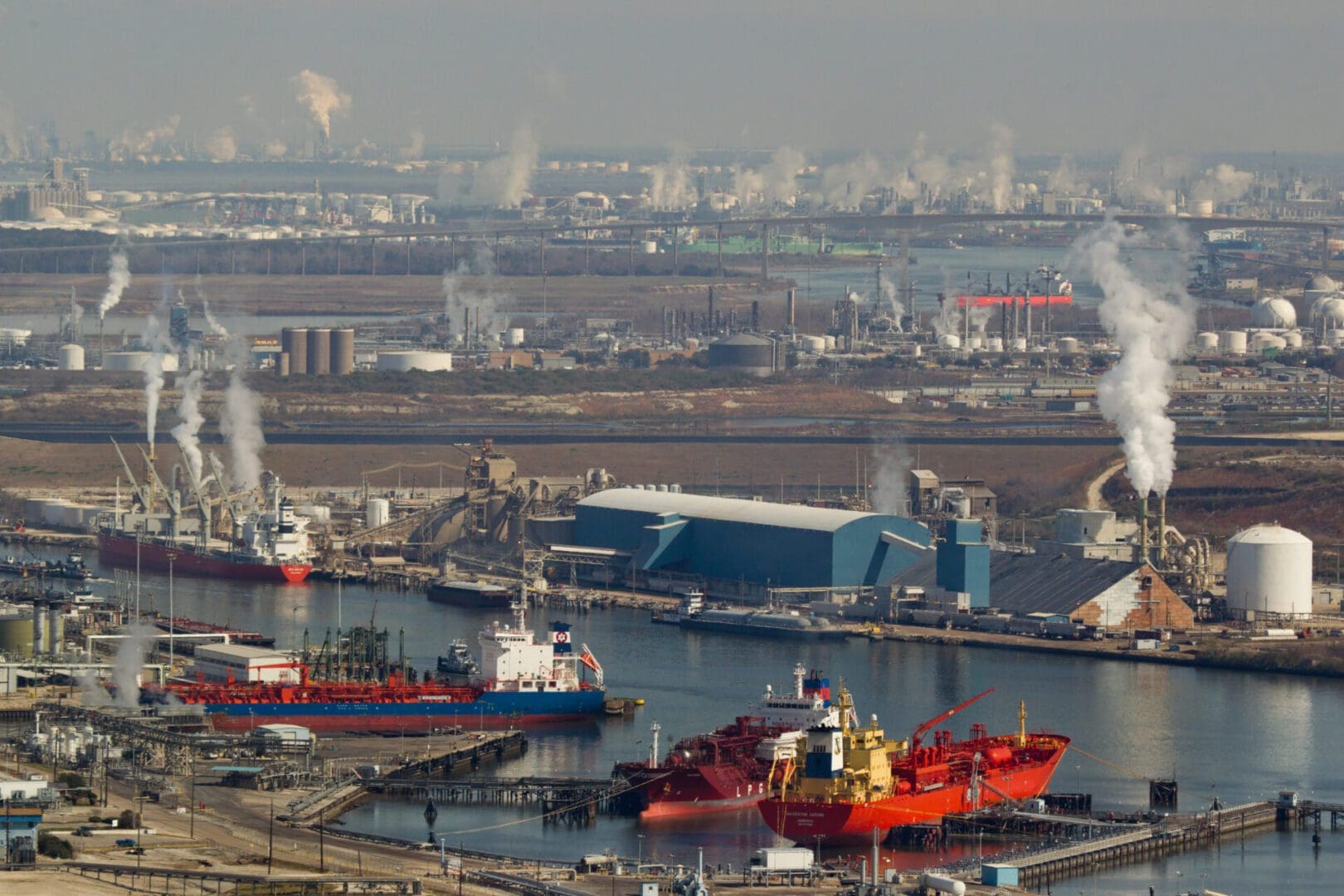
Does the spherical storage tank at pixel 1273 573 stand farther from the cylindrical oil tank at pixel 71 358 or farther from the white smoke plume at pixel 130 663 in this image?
the cylindrical oil tank at pixel 71 358

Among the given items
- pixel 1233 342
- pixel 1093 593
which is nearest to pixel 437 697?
pixel 1093 593

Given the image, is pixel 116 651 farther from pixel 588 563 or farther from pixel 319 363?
pixel 319 363

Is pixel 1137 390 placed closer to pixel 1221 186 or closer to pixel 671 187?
pixel 1221 186

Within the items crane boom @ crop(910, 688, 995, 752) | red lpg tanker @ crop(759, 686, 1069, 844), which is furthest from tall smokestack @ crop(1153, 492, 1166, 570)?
red lpg tanker @ crop(759, 686, 1069, 844)

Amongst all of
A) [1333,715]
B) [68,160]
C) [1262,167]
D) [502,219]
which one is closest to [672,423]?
[1333,715]

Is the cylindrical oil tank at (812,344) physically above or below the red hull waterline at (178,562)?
above

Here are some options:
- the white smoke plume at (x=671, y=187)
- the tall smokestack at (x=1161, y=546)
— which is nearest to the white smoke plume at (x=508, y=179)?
the white smoke plume at (x=671, y=187)

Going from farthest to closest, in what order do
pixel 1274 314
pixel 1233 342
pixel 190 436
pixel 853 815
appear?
pixel 1274 314 → pixel 1233 342 → pixel 190 436 → pixel 853 815
